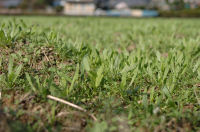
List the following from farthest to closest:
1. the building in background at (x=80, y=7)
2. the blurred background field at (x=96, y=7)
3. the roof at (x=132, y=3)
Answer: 1. the roof at (x=132, y=3)
2. the building in background at (x=80, y=7)
3. the blurred background field at (x=96, y=7)

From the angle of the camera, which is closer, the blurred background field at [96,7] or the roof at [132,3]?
the blurred background field at [96,7]

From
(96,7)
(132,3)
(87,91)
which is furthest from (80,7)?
(87,91)

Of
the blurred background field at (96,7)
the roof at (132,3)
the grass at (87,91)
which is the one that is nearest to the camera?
the grass at (87,91)

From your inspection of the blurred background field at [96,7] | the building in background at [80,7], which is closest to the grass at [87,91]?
the blurred background field at [96,7]

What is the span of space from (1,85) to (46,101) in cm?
54

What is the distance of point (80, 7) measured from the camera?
163ft

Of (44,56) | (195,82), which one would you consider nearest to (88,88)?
(44,56)

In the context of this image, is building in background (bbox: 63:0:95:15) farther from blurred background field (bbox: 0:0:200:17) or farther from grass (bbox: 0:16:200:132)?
grass (bbox: 0:16:200:132)

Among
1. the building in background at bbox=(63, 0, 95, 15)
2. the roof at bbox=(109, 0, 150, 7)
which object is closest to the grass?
the building in background at bbox=(63, 0, 95, 15)

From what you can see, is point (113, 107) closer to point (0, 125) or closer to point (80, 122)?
point (80, 122)

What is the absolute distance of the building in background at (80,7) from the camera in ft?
161

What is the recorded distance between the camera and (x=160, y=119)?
135 centimetres

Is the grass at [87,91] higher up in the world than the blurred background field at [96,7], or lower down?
lower down

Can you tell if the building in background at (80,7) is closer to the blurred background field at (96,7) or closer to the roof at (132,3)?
the blurred background field at (96,7)
